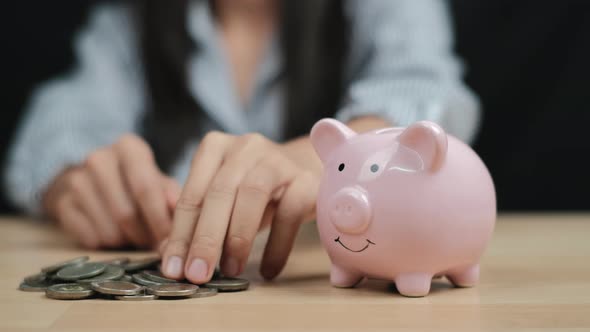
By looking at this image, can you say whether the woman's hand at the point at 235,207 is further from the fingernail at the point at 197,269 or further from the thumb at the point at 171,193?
the thumb at the point at 171,193

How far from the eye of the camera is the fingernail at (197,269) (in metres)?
0.66

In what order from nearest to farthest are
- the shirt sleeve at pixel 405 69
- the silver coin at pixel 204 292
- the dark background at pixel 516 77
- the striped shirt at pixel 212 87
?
the silver coin at pixel 204 292
the shirt sleeve at pixel 405 69
the striped shirt at pixel 212 87
the dark background at pixel 516 77

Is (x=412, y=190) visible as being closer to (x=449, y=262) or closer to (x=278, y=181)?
(x=449, y=262)

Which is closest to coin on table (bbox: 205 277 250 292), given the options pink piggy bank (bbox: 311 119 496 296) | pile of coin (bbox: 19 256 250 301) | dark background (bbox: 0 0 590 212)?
pile of coin (bbox: 19 256 250 301)

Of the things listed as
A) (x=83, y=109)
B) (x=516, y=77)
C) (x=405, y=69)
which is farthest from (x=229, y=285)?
(x=516, y=77)

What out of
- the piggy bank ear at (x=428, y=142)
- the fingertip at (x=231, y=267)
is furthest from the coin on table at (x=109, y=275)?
the piggy bank ear at (x=428, y=142)

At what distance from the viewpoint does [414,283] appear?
64 cm

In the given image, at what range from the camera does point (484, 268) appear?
0.82 meters

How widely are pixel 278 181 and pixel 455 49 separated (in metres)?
1.21

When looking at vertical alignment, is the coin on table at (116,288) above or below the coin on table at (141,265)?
below

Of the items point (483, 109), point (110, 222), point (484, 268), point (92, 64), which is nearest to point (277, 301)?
point (484, 268)

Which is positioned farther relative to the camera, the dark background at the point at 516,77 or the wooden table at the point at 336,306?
the dark background at the point at 516,77

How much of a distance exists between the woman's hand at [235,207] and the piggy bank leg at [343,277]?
0.08 metres

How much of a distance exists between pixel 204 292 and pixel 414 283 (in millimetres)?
211
